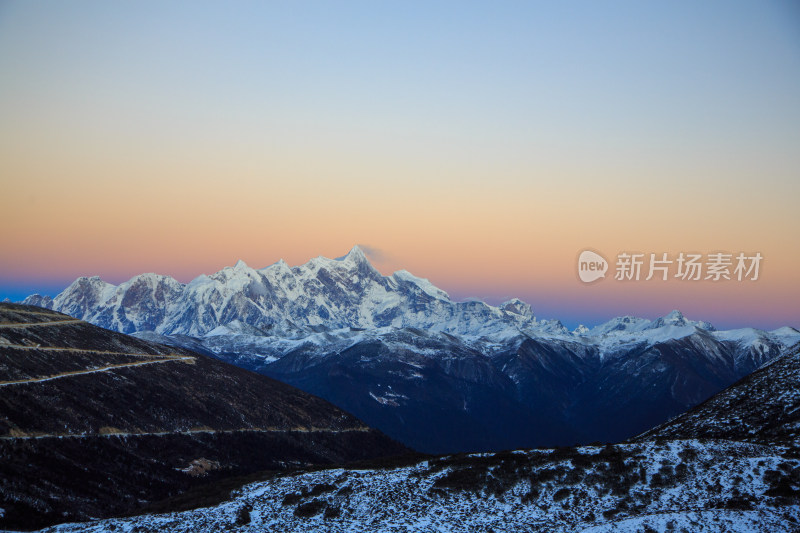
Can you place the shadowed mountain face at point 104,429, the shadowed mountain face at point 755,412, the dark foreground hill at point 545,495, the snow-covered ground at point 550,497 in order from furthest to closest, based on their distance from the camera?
the shadowed mountain face at point 104,429 < the shadowed mountain face at point 755,412 < the dark foreground hill at point 545,495 < the snow-covered ground at point 550,497

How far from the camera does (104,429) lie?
448 feet

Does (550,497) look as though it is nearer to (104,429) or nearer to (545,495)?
(545,495)

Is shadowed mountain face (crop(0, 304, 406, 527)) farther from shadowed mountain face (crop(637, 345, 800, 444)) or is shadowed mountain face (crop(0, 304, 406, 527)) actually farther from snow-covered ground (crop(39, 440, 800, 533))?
shadowed mountain face (crop(637, 345, 800, 444))

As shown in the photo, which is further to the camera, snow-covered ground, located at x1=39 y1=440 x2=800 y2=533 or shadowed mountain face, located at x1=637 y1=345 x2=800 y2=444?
shadowed mountain face, located at x1=637 y1=345 x2=800 y2=444

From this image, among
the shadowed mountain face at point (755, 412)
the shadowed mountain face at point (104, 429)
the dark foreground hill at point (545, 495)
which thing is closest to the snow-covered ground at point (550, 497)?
the dark foreground hill at point (545, 495)

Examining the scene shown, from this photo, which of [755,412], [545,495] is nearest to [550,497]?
[545,495]

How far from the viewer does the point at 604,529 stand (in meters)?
59.4

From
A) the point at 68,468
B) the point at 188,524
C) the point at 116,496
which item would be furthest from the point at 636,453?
the point at 68,468

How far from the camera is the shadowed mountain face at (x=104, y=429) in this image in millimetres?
104625

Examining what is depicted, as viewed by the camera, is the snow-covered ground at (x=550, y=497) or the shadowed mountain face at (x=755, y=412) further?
the shadowed mountain face at (x=755, y=412)

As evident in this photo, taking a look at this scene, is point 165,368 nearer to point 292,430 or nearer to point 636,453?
point 292,430

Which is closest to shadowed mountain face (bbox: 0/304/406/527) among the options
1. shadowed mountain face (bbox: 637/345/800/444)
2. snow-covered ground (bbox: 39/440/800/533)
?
snow-covered ground (bbox: 39/440/800/533)

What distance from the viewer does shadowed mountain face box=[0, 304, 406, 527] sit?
10462 cm

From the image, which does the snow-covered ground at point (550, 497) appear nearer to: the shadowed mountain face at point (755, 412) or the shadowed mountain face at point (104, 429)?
the shadowed mountain face at point (755, 412)
